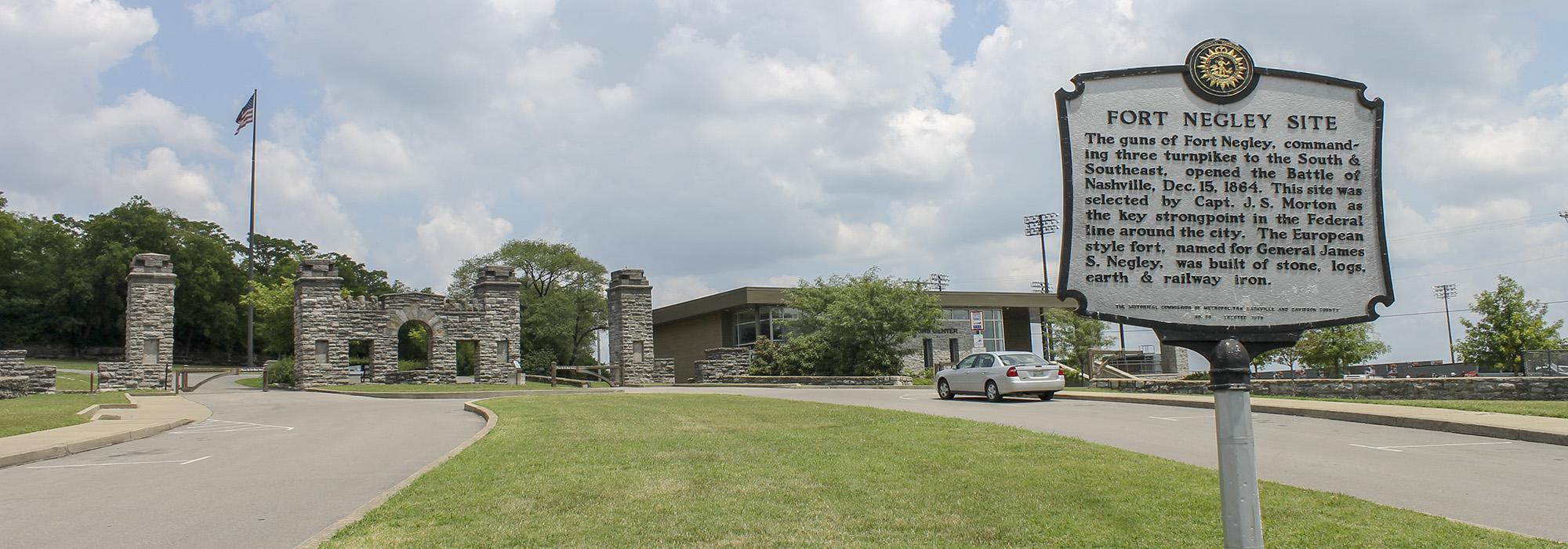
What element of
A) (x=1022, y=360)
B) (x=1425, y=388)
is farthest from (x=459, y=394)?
(x=1425, y=388)

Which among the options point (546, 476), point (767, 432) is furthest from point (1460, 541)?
point (767, 432)

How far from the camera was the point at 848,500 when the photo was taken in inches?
298

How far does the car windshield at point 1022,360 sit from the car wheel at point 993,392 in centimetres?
58

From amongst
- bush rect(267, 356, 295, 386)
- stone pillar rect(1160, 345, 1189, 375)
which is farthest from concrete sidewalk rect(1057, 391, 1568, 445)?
bush rect(267, 356, 295, 386)

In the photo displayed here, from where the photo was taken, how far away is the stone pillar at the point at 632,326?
38.9 metres

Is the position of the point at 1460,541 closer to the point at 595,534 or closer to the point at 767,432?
the point at 595,534

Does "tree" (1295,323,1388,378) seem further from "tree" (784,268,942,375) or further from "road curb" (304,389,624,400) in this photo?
"road curb" (304,389,624,400)

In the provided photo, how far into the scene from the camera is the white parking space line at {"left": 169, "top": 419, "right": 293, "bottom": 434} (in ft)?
58.0

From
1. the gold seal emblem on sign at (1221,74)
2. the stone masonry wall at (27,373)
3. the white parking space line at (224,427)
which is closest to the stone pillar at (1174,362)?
the white parking space line at (224,427)

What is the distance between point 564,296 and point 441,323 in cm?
2665

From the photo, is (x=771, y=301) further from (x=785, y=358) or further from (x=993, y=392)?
(x=993, y=392)

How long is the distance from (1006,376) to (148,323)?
96.1 ft

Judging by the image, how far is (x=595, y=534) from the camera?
649cm

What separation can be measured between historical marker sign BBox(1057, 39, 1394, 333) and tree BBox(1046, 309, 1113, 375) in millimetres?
35748
